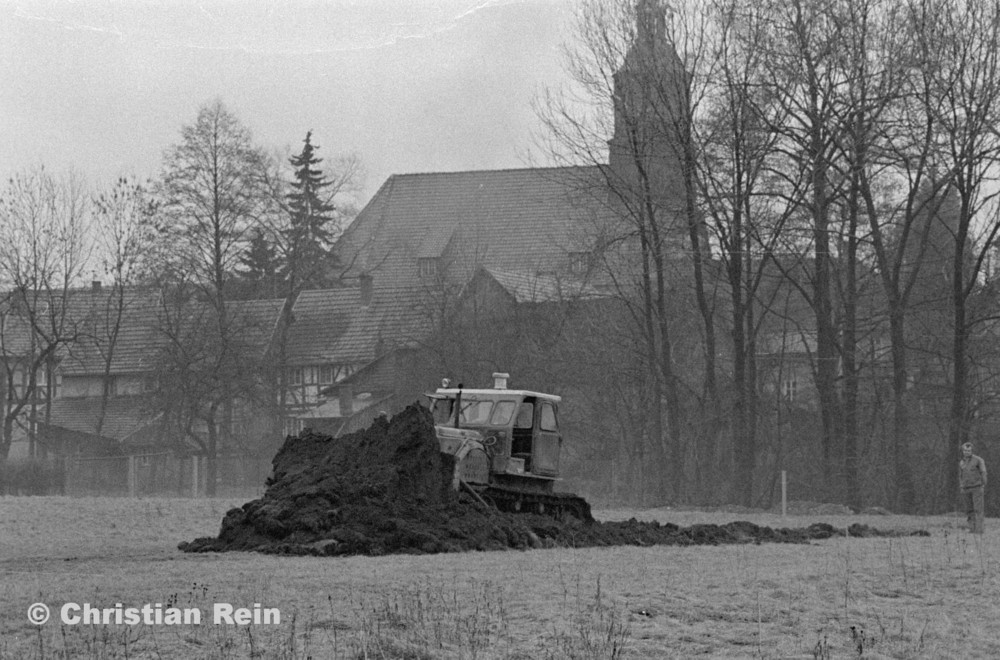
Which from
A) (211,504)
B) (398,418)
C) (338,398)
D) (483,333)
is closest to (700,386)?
(483,333)

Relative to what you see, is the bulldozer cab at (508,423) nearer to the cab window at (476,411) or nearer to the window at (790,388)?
the cab window at (476,411)

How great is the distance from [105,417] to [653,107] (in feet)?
107

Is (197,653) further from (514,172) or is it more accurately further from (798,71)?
(514,172)

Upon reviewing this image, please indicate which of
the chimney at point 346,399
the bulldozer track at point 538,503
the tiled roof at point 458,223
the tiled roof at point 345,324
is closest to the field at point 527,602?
the bulldozer track at point 538,503

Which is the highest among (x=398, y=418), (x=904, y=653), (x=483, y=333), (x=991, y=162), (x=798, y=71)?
(x=798, y=71)

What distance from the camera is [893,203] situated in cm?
4550

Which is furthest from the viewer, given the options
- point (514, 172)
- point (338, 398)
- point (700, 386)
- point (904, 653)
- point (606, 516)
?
point (514, 172)

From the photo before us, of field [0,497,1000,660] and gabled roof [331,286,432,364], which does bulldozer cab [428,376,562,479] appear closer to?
field [0,497,1000,660]

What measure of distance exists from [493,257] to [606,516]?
143 ft

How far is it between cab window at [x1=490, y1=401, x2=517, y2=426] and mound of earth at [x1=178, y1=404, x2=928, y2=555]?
1.92 meters

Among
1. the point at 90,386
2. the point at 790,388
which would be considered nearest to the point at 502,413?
the point at 790,388

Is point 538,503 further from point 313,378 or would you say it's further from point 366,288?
point 366,288

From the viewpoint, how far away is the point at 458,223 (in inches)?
3241

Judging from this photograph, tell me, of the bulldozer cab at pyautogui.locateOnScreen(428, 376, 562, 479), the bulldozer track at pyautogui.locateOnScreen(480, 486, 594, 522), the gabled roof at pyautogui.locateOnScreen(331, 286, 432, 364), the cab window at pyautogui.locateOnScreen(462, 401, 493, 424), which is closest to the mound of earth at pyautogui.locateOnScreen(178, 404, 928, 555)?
the bulldozer track at pyautogui.locateOnScreen(480, 486, 594, 522)
